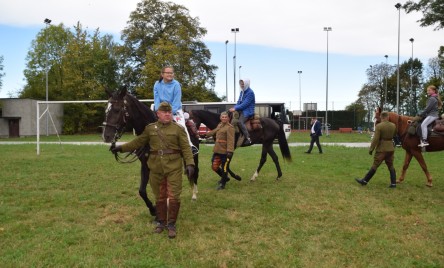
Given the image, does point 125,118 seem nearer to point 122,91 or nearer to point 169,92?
point 122,91

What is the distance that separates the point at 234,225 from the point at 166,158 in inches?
61.7

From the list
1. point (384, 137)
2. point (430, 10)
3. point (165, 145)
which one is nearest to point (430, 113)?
point (384, 137)

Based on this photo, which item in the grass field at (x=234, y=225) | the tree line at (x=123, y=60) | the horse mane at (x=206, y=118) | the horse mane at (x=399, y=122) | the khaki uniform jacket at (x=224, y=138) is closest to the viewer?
the grass field at (x=234, y=225)

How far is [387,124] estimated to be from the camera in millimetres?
8992

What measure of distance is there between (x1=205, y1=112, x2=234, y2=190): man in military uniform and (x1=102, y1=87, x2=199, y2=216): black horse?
292 centimetres

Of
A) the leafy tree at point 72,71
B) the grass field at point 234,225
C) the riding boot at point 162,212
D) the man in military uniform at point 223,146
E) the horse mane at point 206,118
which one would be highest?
the leafy tree at point 72,71

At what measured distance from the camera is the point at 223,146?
8.84 meters

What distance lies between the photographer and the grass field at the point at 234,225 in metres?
4.46

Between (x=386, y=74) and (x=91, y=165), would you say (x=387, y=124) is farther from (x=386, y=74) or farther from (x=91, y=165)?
(x=386, y=74)

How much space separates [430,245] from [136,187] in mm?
6477

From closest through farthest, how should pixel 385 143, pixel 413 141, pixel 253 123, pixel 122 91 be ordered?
pixel 122 91 → pixel 385 143 → pixel 413 141 → pixel 253 123

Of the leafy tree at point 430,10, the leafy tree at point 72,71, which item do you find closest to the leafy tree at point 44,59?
the leafy tree at point 72,71

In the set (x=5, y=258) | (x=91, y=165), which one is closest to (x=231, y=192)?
(x=5, y=258)

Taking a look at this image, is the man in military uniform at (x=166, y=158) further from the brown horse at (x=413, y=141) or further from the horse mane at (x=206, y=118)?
the brown horse at (x=413, y=141)
